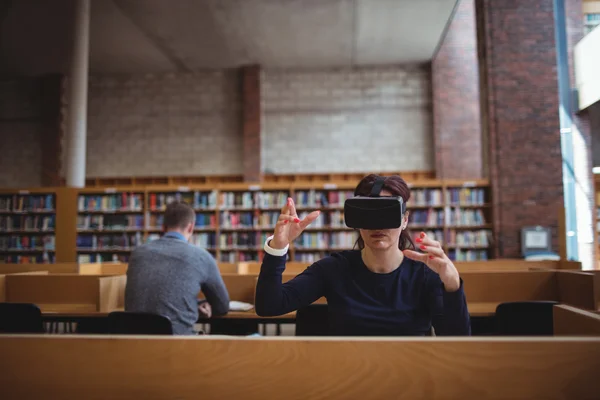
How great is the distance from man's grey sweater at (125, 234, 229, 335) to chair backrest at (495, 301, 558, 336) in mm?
1710

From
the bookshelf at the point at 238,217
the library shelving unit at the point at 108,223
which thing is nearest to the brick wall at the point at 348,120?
the bookshelf at the point at 238,217

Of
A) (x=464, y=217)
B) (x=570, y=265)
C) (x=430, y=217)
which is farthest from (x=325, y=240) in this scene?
(x=570, y=265)

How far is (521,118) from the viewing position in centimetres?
661

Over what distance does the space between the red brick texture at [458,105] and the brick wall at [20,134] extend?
918cm

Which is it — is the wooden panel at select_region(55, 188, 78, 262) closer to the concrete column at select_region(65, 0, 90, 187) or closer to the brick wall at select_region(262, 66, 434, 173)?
the concrete column at select_region(65, 0, 90, 187)

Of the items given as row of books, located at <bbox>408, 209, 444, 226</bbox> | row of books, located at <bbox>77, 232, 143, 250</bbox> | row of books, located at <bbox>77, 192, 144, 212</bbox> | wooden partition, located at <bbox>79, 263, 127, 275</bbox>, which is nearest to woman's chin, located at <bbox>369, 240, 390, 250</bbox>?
wooden partition, located at <bbox>79, 263, 127, 275</bbox>

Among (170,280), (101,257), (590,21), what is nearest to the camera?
(170,280)

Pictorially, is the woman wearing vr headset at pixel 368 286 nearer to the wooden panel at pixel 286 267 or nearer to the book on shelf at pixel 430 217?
the wooden panel at pixel 286 267

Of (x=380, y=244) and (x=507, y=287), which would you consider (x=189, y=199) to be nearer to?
(x=507, y=287)

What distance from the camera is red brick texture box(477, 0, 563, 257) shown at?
21.4ft

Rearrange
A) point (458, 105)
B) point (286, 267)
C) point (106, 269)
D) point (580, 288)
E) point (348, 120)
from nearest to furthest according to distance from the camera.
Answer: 1. point (580, 288)
2. point (286, 267)
3. point (106, 269)
4. point (458, 105)
5. point (348, 120)

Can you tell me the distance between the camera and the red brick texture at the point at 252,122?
9875 mm

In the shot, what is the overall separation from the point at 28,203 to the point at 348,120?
21.7 ft

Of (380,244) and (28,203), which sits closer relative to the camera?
(380,244)
